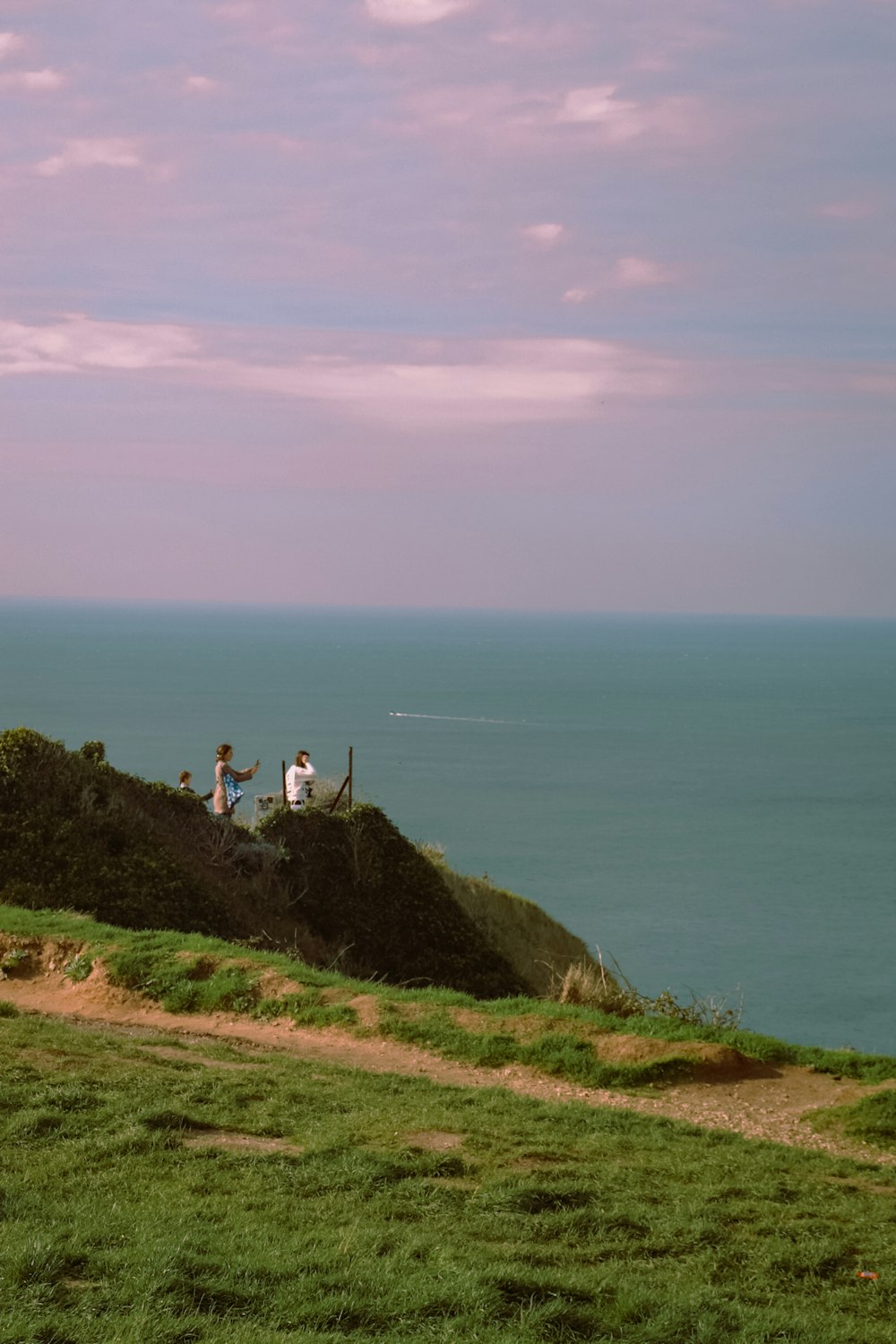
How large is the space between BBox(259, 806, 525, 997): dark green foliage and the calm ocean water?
23115 mm

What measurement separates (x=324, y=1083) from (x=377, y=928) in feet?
52.6

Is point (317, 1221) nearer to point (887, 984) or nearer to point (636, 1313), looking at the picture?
point (636, 1313)

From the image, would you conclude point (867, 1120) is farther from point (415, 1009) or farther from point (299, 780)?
point (299, 780)

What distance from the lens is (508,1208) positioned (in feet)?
28.6

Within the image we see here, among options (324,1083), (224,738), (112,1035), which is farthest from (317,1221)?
(224,738)

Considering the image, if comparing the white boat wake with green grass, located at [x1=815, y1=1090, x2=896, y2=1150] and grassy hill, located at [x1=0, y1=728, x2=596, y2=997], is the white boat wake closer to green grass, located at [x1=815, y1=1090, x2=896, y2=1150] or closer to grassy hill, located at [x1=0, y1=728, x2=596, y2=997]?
grassy hill, located at [x1=0, y1=728, x2=596, y2=997]

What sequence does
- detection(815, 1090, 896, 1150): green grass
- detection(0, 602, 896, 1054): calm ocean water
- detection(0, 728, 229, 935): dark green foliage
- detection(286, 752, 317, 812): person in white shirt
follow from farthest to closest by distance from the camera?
detection(0, 602, 896, 1054): calm ocean water < detection(286, 752, 317, 812): person in white shirt < detection(0, 728, 229, 935): dark green foliage < detection(815, 1090, 896, 1150): green grass

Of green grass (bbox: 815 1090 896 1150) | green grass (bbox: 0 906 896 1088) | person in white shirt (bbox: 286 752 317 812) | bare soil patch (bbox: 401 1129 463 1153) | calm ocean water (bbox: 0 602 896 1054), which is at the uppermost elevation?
person in white shirt (bbox: 286 752 317 812)

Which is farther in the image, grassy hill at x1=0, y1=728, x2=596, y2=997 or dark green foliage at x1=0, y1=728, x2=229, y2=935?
grassy hill at x1=0, y1=728, x2=596, y2=997

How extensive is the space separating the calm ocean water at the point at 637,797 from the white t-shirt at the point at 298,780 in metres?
25.9

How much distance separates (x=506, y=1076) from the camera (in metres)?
14.1

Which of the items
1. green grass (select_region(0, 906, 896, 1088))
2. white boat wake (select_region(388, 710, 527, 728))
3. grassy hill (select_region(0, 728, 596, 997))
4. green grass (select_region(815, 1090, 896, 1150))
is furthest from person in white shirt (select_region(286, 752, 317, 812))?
white boat wake (select_region(388, 710, 527, 728))

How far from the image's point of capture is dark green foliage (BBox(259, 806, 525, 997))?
2739 centimetres

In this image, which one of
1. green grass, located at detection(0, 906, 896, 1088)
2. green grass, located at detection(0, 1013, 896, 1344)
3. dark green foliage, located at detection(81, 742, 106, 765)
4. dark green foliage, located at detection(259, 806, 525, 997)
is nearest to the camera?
green grass, located at detection(0, 1013, 896, 1344)
